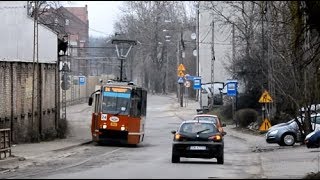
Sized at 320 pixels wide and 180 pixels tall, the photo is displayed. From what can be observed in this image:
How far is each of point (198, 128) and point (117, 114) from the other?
447 inches

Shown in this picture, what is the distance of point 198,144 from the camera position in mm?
23656

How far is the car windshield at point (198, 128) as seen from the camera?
24.2m

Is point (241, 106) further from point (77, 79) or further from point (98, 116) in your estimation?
point (77, 79)

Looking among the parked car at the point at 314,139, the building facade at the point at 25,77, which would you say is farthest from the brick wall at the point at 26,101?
the parked car at the point at 314,139

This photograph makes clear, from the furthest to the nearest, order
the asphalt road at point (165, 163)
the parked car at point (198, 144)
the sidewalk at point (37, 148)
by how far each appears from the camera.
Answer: the sidewalk at point (37, 148), the parked car at point (198, 144), the asphalt road at point (165, 163)

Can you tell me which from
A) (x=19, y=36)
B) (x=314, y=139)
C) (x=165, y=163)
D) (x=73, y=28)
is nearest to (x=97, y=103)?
(x=19, y=36)

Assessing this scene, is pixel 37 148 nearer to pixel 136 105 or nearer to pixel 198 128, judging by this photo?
pixel 136 105

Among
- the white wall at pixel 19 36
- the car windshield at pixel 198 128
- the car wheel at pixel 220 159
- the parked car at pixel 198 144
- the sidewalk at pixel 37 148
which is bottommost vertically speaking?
the sidewalk at pixel 37 148

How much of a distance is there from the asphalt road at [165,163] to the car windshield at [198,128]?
1152 mm

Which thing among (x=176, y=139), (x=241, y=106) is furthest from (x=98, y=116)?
(x=241, y=106)

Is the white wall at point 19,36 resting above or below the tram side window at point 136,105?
above

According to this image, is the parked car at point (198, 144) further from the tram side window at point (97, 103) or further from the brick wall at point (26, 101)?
the brick wall at point (26, 101)

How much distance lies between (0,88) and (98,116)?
5.09m

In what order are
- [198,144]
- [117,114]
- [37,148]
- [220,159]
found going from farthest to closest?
[117,114] < [37,148] < [220,159] < [198,144]
